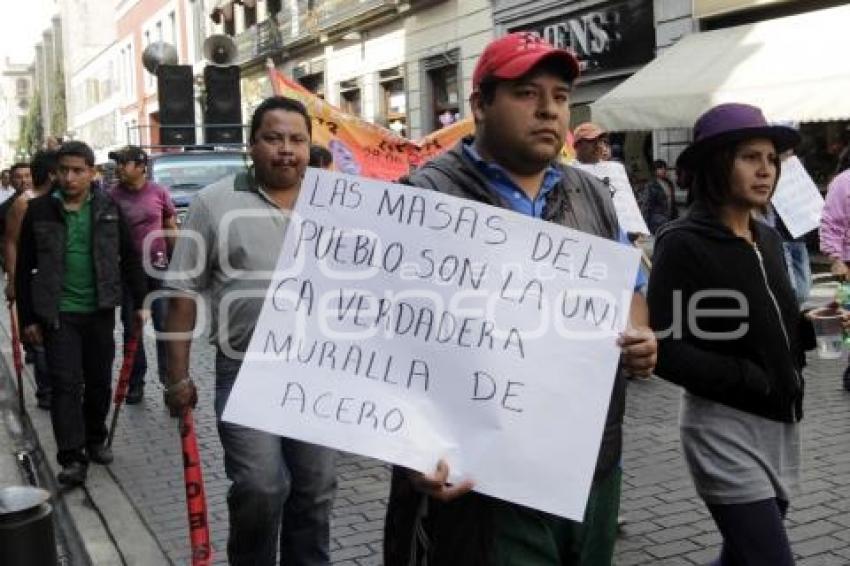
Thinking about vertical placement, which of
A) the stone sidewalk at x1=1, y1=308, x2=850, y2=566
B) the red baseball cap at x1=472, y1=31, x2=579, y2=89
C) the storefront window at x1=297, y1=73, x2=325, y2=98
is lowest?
the stone sidewalk at x1=1, y1=308, x2=850, y2=566

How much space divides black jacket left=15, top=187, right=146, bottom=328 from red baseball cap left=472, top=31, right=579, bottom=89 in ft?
12.0

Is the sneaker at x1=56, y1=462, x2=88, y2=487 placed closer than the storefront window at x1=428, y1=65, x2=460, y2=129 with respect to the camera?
Yes

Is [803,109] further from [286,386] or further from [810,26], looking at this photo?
[286,386]

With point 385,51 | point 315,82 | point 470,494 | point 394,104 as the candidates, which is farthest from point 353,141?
point 315,82

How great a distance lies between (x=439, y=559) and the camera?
235cm

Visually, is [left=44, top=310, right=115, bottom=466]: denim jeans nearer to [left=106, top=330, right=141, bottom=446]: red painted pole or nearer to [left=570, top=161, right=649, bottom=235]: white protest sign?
[left=106, top=330, right=141, bottom=446]: red painted pole

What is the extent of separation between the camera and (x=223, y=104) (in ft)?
58.5

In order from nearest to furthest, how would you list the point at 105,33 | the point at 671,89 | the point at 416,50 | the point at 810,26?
the point at 810,26, the point at 671,89, the point at 416,50, the point at 105,33

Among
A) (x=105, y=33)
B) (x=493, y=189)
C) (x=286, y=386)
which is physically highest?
(x=105, y=33)

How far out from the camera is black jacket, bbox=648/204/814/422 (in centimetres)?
279

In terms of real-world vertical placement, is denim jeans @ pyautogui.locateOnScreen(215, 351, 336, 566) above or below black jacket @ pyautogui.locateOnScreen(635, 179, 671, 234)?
below

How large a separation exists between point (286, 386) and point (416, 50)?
2055 centimetres

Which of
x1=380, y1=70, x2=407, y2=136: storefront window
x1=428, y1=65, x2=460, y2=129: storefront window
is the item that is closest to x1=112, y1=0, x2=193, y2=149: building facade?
x1=380, y1=70, x2=407, y2=136: storefront window

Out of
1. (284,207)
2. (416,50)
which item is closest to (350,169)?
(284,207)
